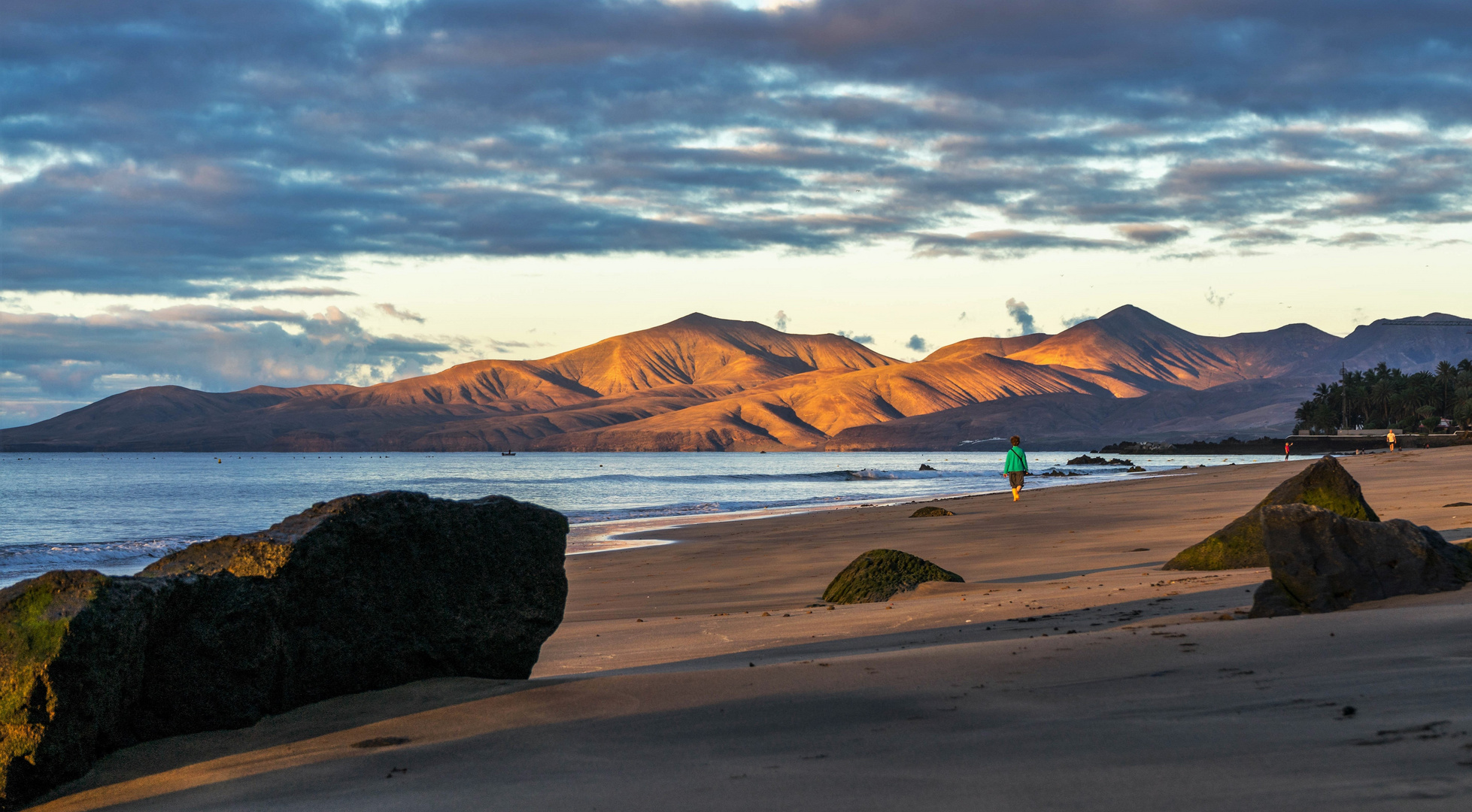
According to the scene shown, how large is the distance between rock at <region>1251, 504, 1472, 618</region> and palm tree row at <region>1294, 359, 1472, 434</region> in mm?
125801

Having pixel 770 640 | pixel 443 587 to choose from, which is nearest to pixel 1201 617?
pixel 770 640

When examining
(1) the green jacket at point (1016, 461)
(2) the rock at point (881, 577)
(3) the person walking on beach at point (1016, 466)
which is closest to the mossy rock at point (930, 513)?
(3) the person walking on beach at point (1016, 466)

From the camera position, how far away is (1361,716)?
160 inches

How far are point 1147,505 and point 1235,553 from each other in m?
18.3

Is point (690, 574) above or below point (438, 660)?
below

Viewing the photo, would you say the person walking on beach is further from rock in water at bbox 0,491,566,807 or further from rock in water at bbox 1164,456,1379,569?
rock in water at bbox 0,491,566,807

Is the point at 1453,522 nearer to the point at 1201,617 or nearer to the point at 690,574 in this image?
the point at 1201,617

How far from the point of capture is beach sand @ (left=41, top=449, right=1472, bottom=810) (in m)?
3.63

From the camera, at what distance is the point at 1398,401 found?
132125mm

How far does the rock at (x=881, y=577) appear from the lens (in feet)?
37.8

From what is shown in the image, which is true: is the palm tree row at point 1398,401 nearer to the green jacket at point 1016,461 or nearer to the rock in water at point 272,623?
the green jacket at point 1016,461

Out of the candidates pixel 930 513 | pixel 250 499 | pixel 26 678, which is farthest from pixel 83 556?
pixel 250 499

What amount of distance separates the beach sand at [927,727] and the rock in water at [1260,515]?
2323 millimetres

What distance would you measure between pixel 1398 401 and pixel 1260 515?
146 metres
